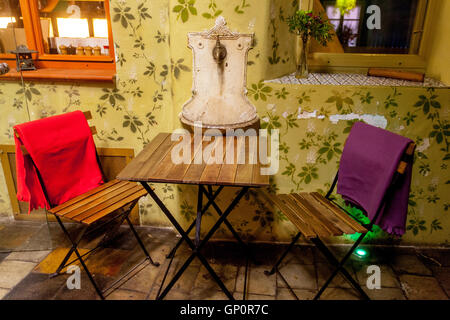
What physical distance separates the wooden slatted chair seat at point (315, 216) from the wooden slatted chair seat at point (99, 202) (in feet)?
3.36

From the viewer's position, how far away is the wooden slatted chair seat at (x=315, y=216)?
1.95m

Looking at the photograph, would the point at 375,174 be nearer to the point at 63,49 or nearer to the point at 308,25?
the point at 308,25

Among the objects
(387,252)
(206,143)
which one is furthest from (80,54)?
(387,252)

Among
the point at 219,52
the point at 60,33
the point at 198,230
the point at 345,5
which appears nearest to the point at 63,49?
the point at 60,33

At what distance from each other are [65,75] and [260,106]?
1.54 meters

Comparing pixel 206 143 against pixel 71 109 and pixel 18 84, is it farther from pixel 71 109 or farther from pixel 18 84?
pixel 18 84

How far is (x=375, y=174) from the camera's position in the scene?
6.55 ft

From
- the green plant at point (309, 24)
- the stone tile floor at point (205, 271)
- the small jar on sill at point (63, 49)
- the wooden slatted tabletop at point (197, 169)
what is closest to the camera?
the wooden slatted tabletop at point (197, 169)

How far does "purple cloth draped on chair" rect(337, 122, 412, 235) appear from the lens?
Result: 1885 mm

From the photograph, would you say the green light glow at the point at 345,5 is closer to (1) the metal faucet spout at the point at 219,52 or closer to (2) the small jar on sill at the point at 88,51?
(1) the metal faucet spout at the point at 219,52

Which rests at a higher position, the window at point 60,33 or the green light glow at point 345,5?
the green light glow at point 345,5

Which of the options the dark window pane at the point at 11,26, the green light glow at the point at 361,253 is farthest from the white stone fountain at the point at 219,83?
the dark window pane at the point at 11,26

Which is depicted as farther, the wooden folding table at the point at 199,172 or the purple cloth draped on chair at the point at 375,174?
the purple cloth draped on chair at the point at 375,174

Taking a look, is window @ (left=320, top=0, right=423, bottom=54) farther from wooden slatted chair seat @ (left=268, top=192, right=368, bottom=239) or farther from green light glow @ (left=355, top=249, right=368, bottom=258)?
green light glow @ (left=355, top=249, right=368, bottom=258)
